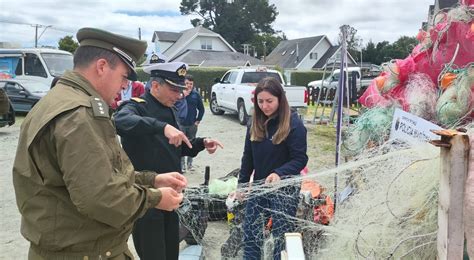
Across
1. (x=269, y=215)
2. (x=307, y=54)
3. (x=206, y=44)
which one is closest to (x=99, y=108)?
(x=269, y=215)

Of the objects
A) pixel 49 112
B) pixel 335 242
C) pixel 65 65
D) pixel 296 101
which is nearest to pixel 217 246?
pixel 335 242

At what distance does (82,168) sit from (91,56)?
539 millimetres

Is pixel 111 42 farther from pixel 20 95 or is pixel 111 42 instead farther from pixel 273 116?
pixel 20 95

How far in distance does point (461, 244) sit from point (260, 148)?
1985mm

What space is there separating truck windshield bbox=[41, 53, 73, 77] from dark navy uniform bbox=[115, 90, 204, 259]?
50.8 ft

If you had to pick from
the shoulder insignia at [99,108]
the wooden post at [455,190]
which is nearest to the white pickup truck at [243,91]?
the shoulder insignia at [99,108]

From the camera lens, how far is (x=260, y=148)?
3.26m

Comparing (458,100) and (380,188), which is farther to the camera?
(458,100)

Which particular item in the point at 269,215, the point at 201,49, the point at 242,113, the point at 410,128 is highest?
the point at 201,49

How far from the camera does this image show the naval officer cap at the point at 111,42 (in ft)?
5.83

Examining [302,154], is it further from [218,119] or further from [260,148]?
[218,119]

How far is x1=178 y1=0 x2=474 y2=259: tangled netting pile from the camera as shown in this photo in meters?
1.88

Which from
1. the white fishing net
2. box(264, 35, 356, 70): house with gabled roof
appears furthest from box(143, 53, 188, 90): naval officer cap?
box(264, 35, 356, 70): house with gabled roof

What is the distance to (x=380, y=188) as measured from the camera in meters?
2.10
